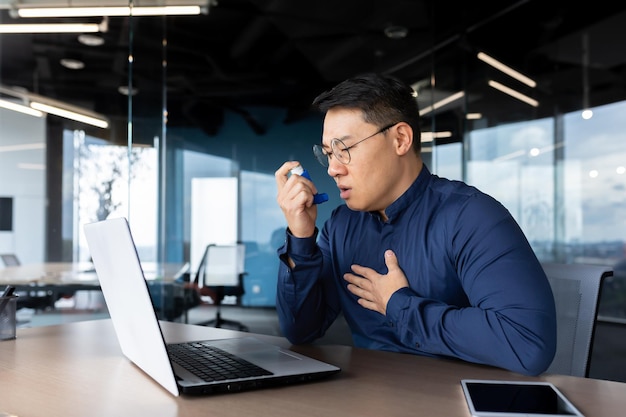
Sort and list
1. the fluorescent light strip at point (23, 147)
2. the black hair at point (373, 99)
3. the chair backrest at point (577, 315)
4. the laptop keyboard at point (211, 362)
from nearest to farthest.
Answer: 1. the laptop keyboard at point (211, 362)
2. the chair backrest at point (577, 315)
3. the black hair at point (373, 99)
4. the fluorescent light strip at point (23, 147)

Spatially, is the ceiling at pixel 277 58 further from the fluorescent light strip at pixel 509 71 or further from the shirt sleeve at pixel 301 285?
the shirt sleeve at pixel 301 285

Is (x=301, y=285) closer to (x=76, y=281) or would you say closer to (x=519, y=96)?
(x=76, y=281)

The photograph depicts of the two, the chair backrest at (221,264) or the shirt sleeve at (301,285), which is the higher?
the shirt sleeve at (301,285)

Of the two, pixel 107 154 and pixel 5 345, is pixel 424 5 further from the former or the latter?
pixel 5 345

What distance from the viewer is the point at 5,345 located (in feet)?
4.84

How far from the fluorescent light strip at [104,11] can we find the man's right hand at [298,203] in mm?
3372

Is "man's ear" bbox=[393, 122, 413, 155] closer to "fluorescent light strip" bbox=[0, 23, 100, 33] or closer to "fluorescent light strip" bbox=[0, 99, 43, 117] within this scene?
"fluorescent light strip" bbox=[0, 23, 100, 33]

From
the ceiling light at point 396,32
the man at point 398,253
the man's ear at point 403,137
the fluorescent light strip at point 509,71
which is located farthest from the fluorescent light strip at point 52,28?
the man's ear at point 403,137

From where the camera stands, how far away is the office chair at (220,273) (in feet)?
15.5

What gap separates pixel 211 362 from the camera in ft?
3.78

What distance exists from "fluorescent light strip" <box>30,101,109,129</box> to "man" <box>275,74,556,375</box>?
3312 millimetres

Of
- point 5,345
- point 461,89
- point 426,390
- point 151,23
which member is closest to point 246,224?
point 151,23

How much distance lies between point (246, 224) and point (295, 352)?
3464 millimetres

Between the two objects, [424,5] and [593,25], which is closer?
[424,5]
